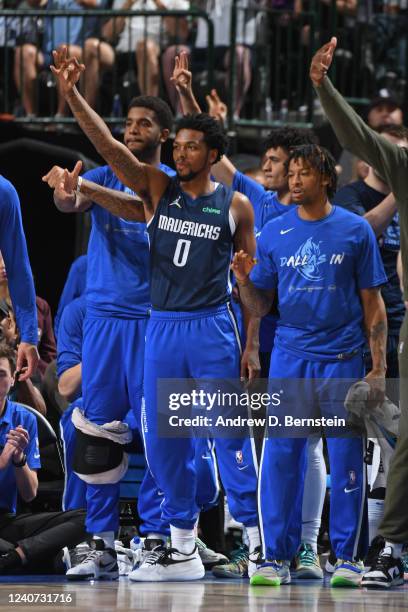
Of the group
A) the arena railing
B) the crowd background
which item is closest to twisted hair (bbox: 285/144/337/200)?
the crowd background

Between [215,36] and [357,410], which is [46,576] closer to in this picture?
[357,410]

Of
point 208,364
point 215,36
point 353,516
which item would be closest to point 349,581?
point 353,516

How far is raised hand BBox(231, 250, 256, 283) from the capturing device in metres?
6.99

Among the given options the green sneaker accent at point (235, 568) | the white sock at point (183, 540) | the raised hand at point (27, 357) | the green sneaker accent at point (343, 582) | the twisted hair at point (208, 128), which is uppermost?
the twisted hair at point (208, 128)

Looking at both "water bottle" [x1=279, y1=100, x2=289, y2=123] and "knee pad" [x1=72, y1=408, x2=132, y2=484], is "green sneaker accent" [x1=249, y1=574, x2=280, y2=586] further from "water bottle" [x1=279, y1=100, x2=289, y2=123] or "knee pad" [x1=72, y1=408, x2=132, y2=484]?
"water bottle" [x1=279, y1=100, x2=289, y2=123]

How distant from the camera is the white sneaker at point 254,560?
7191mm

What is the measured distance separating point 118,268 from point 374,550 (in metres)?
2.08

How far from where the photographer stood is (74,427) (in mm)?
7926

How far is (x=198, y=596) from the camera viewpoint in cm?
636

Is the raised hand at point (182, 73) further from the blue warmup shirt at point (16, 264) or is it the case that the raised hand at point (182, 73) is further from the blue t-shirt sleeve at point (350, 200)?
the blue warmup shirt at point (16, 264)

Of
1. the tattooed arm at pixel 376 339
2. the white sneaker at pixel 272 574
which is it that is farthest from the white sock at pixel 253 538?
the tattooed arm at pixel 376 339

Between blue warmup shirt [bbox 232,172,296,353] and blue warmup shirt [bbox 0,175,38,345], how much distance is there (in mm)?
1518

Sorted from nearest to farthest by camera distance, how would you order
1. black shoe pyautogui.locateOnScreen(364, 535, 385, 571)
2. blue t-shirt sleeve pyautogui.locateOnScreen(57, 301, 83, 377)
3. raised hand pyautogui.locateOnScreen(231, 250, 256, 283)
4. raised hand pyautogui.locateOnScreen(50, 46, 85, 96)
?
1. black shoe pyautogui.locateOnScreen(364, 535, 385, 571)
2. raised hand pyautogui.locateOnScreen(231, 250, 256, 283)
3. raised hand pyautogui.locateOnScreen(50, 46, 85, 96)
4. blue t-shirt sleeve pyautogui.locateOnScreen(57, 301, 83, 377)

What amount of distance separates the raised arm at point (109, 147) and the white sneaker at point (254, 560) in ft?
6.06
